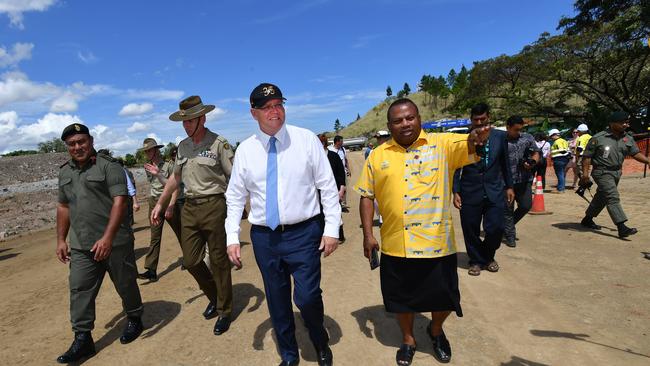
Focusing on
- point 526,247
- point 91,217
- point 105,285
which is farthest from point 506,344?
point 105,285

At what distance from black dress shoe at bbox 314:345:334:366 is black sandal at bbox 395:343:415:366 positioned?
56 cm

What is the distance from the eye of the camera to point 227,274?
13.0 feet

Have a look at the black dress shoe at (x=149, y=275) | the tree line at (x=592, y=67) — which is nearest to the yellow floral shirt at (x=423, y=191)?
the black dress shoe at (x=149, y=275)

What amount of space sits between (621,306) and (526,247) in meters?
2.34

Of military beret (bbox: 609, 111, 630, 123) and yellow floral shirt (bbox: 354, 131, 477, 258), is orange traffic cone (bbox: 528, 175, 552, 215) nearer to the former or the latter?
military beret (bbox: 609, 111, 630, 123)

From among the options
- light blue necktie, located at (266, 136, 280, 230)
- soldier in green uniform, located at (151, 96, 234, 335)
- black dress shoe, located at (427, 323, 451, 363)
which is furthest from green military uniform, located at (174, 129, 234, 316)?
black dress shoe, located at (427, 323, 451, 363)

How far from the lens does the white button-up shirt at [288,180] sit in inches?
111

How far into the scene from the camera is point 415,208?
9.15ft

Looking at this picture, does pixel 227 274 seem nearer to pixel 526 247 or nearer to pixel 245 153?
pixel 245 153

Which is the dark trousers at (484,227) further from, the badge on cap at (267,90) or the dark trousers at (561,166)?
the dark trousers at (561,166)

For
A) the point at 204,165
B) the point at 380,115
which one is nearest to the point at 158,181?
the point at 204,165

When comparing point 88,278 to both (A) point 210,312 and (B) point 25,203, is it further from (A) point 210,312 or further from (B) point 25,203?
(B) point 25,203

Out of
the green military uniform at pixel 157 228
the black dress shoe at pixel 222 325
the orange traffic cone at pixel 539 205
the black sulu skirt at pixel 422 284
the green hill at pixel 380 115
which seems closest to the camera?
the black sulu skirt at pixel 422 284

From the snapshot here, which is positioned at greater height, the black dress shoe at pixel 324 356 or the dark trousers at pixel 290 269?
the dark trousers at pixel 290 269
